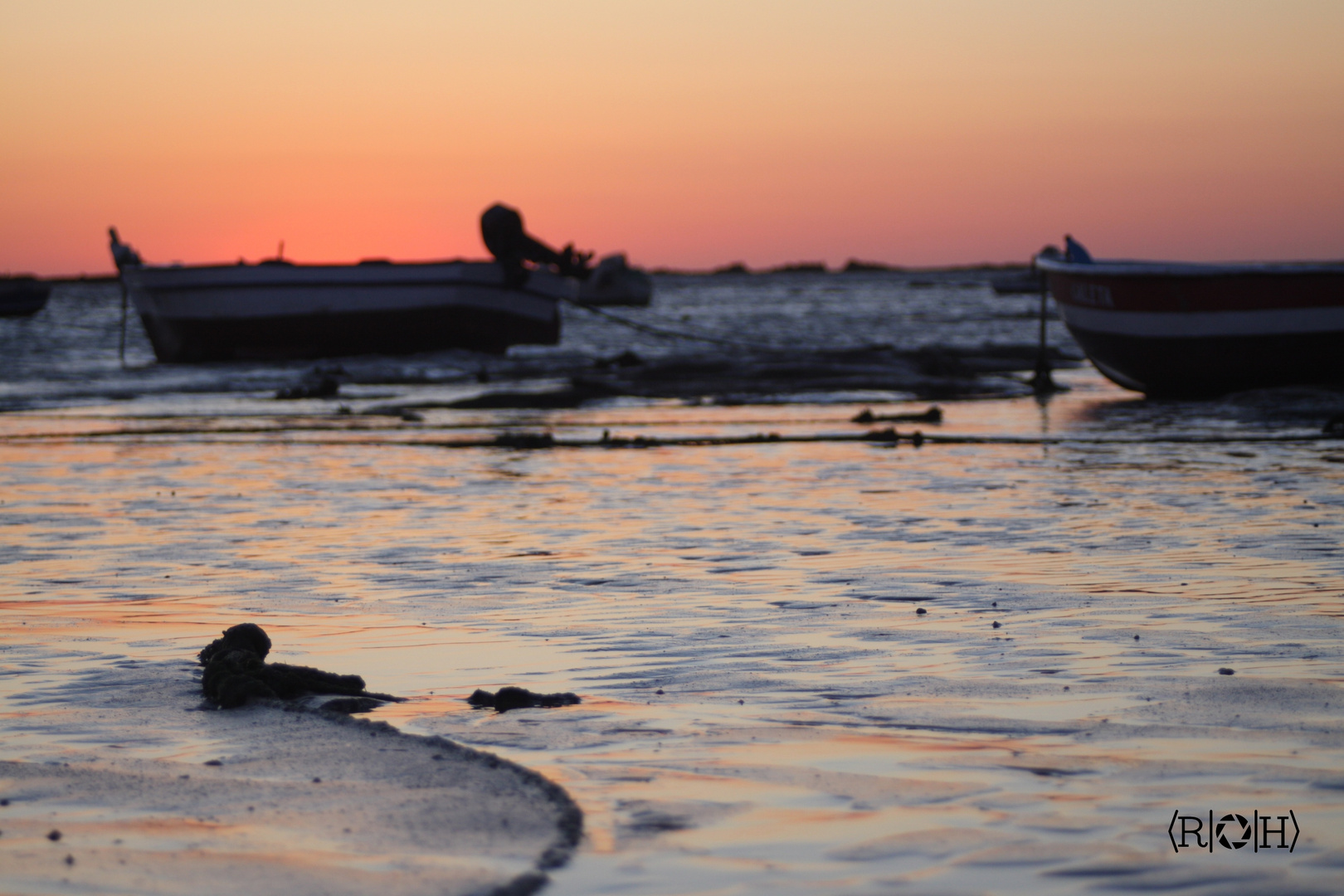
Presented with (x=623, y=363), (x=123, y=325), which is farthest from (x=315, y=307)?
(x=623, y=363)

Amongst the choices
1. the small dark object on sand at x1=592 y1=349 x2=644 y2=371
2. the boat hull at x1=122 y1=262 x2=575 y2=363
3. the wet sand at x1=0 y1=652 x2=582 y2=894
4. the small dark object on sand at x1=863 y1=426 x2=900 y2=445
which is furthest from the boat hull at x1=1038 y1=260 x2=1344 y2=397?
the boat hull at x1=122 y1=262 x2=575 y2=363

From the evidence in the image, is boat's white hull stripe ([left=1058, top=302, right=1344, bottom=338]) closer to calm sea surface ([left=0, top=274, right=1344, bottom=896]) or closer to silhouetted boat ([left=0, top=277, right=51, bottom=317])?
calm sea surface ([left=0, top=274, right=1344, bottom=896])

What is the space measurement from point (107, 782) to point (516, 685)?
4.08 feet

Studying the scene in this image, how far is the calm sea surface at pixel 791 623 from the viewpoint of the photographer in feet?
9.64

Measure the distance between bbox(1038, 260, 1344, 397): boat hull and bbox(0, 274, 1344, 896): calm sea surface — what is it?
4610 millimetres

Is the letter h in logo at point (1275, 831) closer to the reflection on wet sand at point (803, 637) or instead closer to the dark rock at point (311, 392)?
the reflection on wet sand at point (803, 637)

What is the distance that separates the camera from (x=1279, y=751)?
3.37 meters

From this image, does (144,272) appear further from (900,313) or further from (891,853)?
(900,313)

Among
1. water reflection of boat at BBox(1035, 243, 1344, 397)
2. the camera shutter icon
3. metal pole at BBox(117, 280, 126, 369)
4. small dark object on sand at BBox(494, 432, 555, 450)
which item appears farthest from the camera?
metal pole at BBox(117, 280, 126, 369)

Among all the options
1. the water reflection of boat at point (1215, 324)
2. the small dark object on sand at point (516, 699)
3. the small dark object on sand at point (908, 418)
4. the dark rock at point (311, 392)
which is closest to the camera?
the small dark object on sand at point (516, 699)

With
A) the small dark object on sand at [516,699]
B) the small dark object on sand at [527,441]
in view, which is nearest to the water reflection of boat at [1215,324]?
the small dark object on sand at [527,441]

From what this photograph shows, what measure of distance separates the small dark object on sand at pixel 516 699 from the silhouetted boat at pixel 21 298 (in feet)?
253

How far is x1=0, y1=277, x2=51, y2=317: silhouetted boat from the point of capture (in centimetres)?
7319

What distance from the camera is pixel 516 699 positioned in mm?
3924
